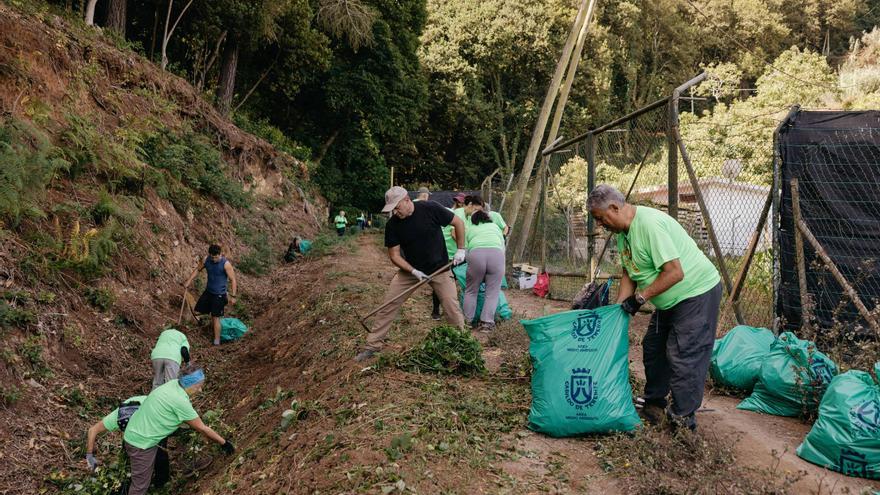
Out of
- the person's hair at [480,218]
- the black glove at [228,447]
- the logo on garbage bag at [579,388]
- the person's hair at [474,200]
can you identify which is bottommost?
the black glove at [228,447]

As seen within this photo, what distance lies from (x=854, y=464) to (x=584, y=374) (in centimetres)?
172

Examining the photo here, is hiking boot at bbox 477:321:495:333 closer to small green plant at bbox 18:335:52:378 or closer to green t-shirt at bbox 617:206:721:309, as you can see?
green t-shirt at bbox 617:206:721:309

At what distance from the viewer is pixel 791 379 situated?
495 cm

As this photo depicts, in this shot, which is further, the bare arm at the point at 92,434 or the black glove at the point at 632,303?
the bare arm at the point at 92,434

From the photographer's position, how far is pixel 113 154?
9602 millimetres

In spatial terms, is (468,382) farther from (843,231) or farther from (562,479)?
(843,231)

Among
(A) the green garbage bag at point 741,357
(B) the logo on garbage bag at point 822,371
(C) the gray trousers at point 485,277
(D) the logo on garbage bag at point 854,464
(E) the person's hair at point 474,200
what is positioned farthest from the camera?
(E) the person's hair at point 474,200

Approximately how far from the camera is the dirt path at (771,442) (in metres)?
3.78

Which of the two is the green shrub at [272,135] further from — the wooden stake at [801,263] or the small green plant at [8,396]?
the wooden stake at [801,263]

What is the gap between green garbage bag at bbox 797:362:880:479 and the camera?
389 centimetres

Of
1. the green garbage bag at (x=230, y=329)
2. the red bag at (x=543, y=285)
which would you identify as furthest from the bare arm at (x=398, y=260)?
the red bag at (x=543, y=285)

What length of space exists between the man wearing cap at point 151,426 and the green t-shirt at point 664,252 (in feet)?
12.0

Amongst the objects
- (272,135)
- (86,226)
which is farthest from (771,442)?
(272,135)

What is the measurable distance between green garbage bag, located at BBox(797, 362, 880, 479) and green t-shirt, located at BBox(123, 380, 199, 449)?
15.2ft
